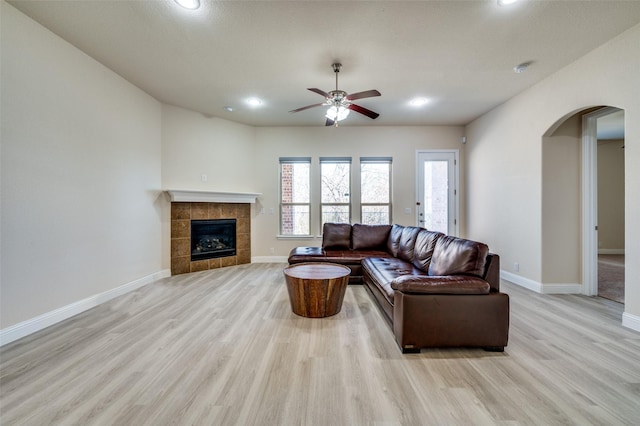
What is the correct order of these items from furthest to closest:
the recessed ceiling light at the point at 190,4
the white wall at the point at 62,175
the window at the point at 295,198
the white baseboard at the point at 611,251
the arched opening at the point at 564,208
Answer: the white baseboard at the point at 611,251, the window at the point at 295,198, the arched opening at the point at 564,208, the white wall at the point at 62,175, the recessed ceiling light at the point at 190,4

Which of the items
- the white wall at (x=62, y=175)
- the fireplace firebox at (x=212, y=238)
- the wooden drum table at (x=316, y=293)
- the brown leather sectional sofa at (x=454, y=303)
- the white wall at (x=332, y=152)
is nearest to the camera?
the brown leather sectional sofa at (x=454, y=303)

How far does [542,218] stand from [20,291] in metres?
5.89

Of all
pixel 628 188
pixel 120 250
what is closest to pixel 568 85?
pixel 628 188

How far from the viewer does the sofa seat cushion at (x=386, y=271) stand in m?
2.61

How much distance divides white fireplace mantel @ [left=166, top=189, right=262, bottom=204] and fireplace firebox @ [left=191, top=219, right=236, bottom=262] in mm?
407

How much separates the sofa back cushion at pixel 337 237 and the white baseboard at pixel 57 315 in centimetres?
298

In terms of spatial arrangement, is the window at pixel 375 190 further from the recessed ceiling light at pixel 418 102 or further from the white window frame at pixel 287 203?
the recessed ceiling light at pixel 418 102

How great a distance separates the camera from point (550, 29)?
251 cm

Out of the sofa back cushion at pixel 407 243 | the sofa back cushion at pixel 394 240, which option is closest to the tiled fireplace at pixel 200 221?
the sofa back cushion at pixel 394 240

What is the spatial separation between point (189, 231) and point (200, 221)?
0.27 m

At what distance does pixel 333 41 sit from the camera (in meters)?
2.70

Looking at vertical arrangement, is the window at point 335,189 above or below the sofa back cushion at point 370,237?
above

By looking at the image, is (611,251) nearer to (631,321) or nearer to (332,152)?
(631,321)

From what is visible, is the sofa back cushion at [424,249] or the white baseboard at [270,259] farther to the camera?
the white baseboard at [270,259]
